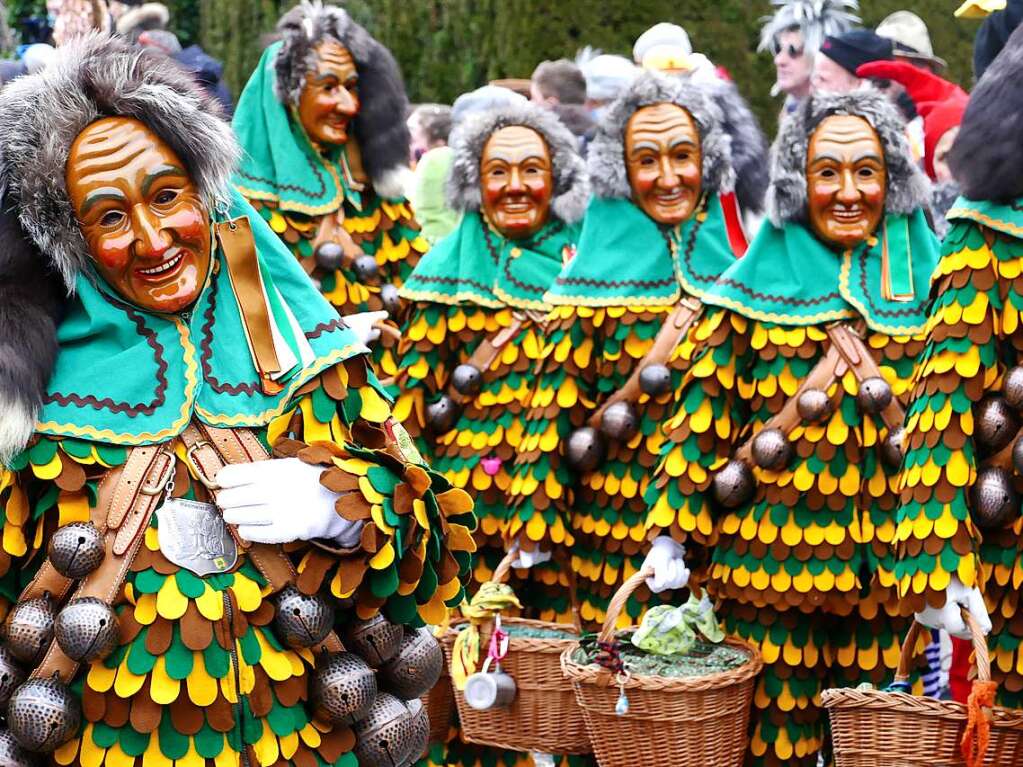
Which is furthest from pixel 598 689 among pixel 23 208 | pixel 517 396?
pixel 23 208

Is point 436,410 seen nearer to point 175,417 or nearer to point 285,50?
point 285,50

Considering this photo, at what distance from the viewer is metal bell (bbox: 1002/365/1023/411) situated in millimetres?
3520

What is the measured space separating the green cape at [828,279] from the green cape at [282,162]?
6.59 ft

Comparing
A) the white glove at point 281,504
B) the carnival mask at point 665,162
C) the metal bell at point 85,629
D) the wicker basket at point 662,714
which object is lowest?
the wicker basket at point 662,714

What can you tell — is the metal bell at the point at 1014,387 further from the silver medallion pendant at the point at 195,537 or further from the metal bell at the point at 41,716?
the metal bell at the point at 41,716

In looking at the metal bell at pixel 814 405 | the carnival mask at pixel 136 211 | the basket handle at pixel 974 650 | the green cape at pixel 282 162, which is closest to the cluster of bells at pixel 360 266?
the green cape at pixel 282 162

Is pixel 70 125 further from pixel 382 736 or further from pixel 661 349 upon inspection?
pixel 661 349

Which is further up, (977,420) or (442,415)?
(977,420)

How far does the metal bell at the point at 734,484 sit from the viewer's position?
14.8 ft

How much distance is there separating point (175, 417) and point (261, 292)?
0.93 ft

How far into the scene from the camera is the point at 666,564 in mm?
4516

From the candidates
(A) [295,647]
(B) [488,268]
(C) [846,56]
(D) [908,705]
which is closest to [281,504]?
(A) [295,647]

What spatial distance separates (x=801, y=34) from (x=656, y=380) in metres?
4.19

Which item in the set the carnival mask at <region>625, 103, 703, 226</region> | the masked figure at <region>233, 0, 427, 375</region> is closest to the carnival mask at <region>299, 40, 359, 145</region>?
the masked figure at <region>233, 0, 427, 375</region>
